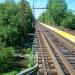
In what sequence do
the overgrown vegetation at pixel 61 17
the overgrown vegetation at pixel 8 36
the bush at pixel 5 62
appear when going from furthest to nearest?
the overgrown vegetation at pixel 61 17, the overgrown vegetation at pixel 8 36, the bush at pixel 5 62

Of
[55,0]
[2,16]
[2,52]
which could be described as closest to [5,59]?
[2,52]

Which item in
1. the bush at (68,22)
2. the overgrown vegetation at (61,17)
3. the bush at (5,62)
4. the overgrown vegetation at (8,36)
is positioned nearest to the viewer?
the bush at (5,62)

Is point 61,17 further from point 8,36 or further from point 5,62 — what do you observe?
point 5,62

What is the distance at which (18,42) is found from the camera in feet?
133

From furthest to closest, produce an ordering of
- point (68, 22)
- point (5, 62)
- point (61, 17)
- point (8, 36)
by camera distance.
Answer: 1. point (61, 17)
2. point (68, 22)
3. point (8, 36)
4. point (5, 62)

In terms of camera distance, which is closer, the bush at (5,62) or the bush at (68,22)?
the bush at (5,62)

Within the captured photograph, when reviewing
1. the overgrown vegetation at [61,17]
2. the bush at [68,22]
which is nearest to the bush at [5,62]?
the overgrown vegetation at [61,17]

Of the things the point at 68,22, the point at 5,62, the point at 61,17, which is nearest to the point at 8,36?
the point at 5,62

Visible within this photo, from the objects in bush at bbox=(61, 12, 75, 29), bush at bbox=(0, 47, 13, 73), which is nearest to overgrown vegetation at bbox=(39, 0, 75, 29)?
bush at bbox=(61, 12, 75, 29)

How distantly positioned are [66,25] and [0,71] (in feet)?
146

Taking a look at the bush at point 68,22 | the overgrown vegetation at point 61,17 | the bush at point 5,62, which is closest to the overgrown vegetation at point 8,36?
the bush at point 5,62

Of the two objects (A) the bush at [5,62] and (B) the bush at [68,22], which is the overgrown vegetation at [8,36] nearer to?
(A) the bush at [5,62]

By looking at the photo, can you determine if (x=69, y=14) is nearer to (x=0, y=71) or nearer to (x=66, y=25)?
(x=66, y=25)

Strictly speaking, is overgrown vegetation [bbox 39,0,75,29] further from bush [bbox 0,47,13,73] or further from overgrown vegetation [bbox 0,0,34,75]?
bush [bbox 0,47,13,73]
